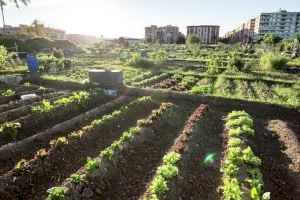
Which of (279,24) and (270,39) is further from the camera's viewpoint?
(279,24)

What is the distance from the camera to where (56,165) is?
796 cm

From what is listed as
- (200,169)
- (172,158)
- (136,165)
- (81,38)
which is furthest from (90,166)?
(81,38)

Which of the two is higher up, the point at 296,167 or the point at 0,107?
the point at 0,107

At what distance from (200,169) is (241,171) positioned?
1166 mm

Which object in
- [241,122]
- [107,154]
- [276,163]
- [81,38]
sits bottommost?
[81,38]

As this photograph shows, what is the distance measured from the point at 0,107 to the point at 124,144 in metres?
6.84

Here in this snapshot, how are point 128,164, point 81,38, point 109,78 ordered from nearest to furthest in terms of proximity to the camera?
point 128,164, point 109,78, point 81,38

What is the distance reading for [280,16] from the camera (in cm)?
14150

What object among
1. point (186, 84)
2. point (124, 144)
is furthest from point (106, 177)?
point (186, 84)

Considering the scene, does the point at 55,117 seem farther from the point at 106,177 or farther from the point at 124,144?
the point at 106,177

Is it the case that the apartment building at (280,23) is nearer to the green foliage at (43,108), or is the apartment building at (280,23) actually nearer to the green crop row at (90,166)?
the green foliage at (43,108)

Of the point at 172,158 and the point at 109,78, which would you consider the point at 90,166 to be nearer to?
the point at 172,158

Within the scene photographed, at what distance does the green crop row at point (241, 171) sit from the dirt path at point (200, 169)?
323 mm

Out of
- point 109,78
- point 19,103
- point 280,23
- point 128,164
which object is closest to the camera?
point 128,164
